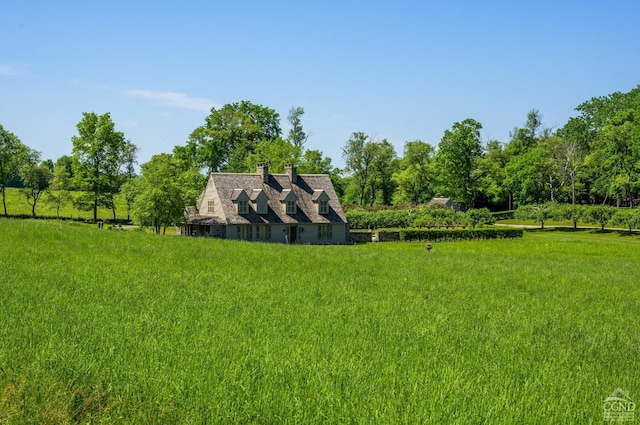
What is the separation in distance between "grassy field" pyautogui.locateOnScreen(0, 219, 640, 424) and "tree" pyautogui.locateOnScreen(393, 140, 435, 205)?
3536 inches

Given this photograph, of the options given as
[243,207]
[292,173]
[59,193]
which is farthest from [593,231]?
[59,193]

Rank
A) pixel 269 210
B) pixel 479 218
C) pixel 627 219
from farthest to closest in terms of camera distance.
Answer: pixel 479 218
pixel 627 219
pixel 269 210

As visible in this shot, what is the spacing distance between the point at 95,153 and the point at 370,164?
183ft

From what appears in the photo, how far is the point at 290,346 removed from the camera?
1002 centimetres

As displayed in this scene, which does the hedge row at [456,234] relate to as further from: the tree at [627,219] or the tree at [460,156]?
the tree at [460,156]

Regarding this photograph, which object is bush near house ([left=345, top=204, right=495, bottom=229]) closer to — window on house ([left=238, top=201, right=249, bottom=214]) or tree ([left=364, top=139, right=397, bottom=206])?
window on house ([left=238, top=201, right=249, bottom=214])

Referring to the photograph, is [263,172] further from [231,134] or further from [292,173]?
[231,134]

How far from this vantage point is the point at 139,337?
10.3 metres

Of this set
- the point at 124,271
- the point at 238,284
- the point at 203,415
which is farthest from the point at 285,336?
the point at 124,271

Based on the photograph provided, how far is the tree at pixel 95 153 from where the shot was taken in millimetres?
69688

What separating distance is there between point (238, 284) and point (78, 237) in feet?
38.8

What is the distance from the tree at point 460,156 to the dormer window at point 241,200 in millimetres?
48210
